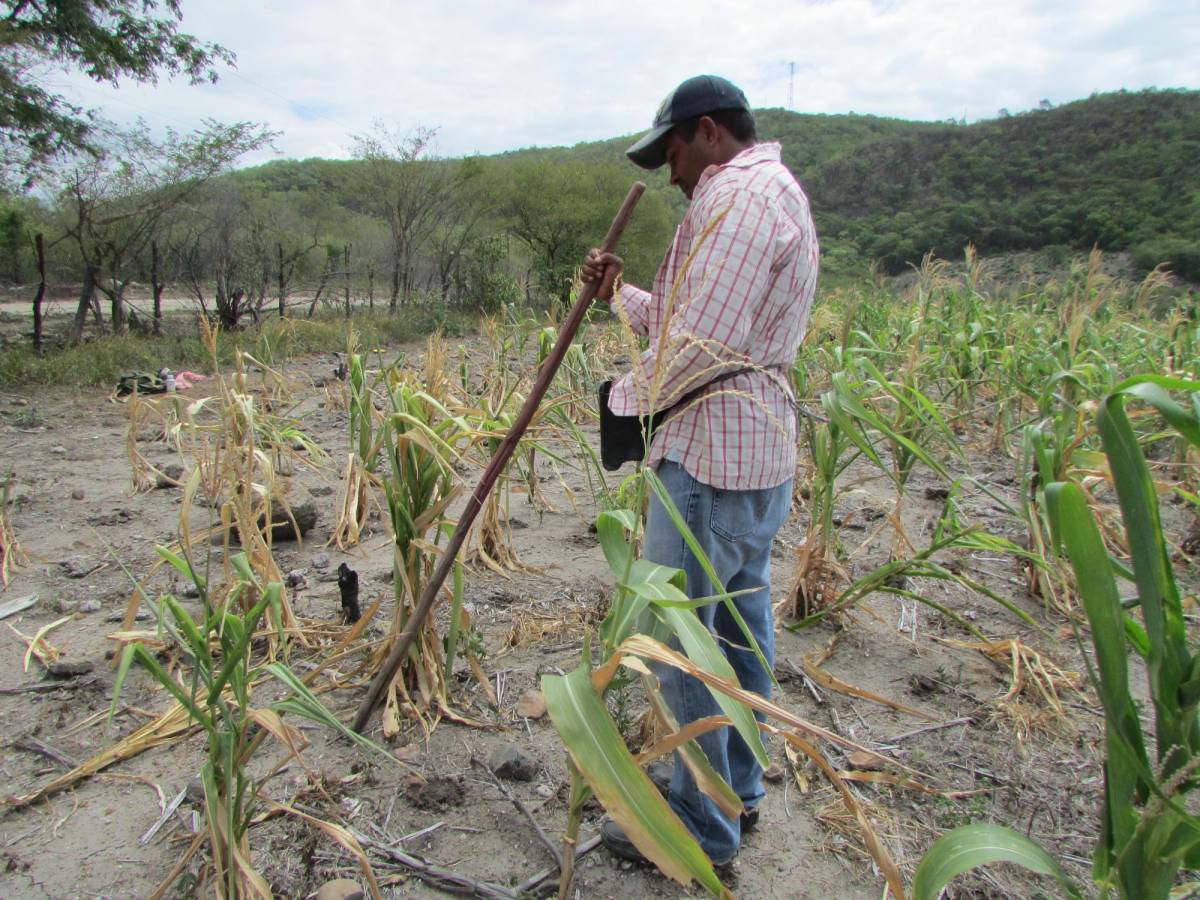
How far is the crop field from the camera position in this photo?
87cm

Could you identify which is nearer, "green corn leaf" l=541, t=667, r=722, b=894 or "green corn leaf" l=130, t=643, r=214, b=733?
"green corn leaf" l=541, t=667, r=722, b=894

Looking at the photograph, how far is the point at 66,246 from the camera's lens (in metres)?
11.4

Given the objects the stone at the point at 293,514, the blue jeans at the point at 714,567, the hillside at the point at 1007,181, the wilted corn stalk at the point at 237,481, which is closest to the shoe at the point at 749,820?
the blue jeans at the point at 714,567

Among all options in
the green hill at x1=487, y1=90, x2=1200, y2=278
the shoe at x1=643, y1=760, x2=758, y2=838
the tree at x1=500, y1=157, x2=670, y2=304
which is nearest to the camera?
the shoe at x1=643, y1=760, x2=758, y2=838

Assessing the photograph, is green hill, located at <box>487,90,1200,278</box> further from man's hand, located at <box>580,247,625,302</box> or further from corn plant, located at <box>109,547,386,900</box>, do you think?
corn plant, located at <box>109,547,386,900</box>

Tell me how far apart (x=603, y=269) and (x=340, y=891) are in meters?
1.25

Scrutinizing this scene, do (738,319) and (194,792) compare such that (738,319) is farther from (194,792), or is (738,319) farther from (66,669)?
(66,669)

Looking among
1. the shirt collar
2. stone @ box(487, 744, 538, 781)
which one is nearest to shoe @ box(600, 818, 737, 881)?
stone @ box(487, 744, 538, 781)

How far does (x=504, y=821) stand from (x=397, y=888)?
265 mm

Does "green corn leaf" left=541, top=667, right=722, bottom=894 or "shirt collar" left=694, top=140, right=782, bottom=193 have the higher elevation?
"shirt collar" left=694, top=140, right=782, bottom=193

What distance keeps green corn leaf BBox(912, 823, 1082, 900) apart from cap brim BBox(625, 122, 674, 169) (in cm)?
120

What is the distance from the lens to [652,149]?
1372 mm

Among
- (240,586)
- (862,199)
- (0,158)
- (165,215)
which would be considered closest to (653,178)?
(862,199)

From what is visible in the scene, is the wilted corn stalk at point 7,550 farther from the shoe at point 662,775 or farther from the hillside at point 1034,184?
the hillside at point 1034,184
